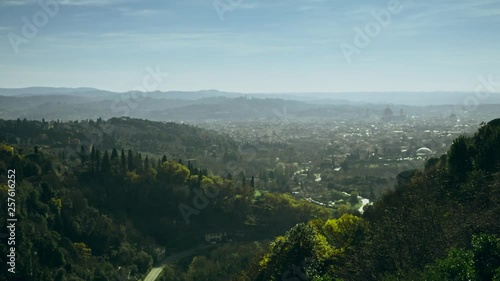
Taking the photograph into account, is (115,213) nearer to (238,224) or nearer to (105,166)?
(105,166)

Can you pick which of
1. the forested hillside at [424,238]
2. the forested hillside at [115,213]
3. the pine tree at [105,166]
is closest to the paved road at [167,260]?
the forested hillside at [115,213]

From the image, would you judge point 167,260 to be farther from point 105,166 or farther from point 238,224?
point 105,166

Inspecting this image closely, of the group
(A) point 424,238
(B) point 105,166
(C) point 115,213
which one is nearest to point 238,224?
(C) point 115,213

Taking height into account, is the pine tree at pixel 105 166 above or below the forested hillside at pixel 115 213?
above

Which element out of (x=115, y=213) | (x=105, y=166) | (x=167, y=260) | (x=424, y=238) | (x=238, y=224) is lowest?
(x=167, y=260)

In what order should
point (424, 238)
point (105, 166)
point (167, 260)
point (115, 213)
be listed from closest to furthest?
point (424, 238)
point (167, 260)
point (115, 213)
point (105, 166)

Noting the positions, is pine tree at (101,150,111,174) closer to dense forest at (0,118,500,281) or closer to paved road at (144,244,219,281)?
dense forest at (0,118,500,281)

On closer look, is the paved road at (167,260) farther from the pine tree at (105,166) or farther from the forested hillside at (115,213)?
the pine tree at (105,166)

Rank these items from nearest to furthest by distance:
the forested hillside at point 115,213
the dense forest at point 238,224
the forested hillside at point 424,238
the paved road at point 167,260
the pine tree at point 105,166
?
the forested hillside at point 424,238 < the dense forest at point 238,224 < the forested hillside at point 115,213 < the paved road at point 167,260 < the pine tree at point 105,166

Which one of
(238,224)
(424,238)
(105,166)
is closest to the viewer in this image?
(424,238)

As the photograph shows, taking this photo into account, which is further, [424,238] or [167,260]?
[167,260]

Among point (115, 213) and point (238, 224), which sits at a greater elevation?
point (115, 213)
